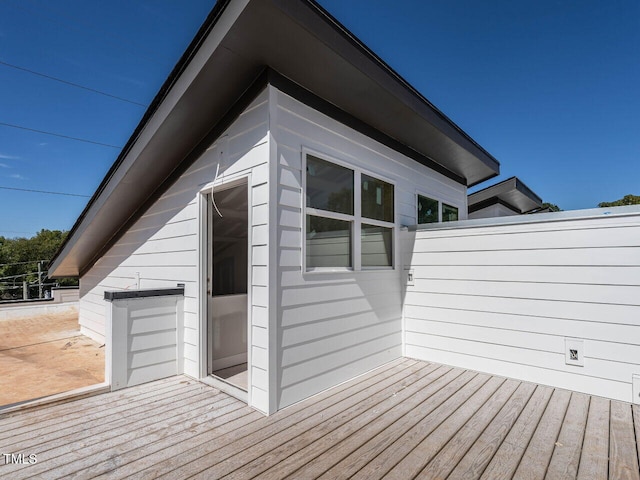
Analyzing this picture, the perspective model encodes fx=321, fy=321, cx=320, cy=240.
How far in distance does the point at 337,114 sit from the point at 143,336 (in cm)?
291

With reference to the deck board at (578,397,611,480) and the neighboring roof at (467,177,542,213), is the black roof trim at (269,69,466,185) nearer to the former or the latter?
the deck board at (578,397,611,480)

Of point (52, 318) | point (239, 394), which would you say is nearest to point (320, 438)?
point (239, 394)

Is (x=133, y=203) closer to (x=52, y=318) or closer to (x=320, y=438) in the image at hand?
(x=320, y=438)

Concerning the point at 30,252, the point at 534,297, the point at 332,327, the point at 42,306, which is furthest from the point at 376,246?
the point at 30,252

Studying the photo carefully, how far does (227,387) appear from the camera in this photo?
297 centimetres

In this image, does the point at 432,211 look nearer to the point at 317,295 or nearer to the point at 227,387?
the point at 317,295

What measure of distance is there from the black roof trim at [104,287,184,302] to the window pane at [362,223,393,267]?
6.75 ft

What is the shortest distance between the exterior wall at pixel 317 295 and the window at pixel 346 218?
0.12 metres

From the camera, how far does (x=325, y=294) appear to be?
2.93 meters

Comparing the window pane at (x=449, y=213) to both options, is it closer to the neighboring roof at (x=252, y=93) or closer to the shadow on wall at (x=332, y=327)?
the neighboring roof at (x=252, y=93)

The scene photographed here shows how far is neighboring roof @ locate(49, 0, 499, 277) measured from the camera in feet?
7.13

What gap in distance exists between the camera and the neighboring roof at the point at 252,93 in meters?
2.17

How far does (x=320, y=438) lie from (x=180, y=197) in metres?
2.84

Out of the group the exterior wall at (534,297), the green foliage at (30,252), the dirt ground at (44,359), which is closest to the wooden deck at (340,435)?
the exterior wall at (534,297)
